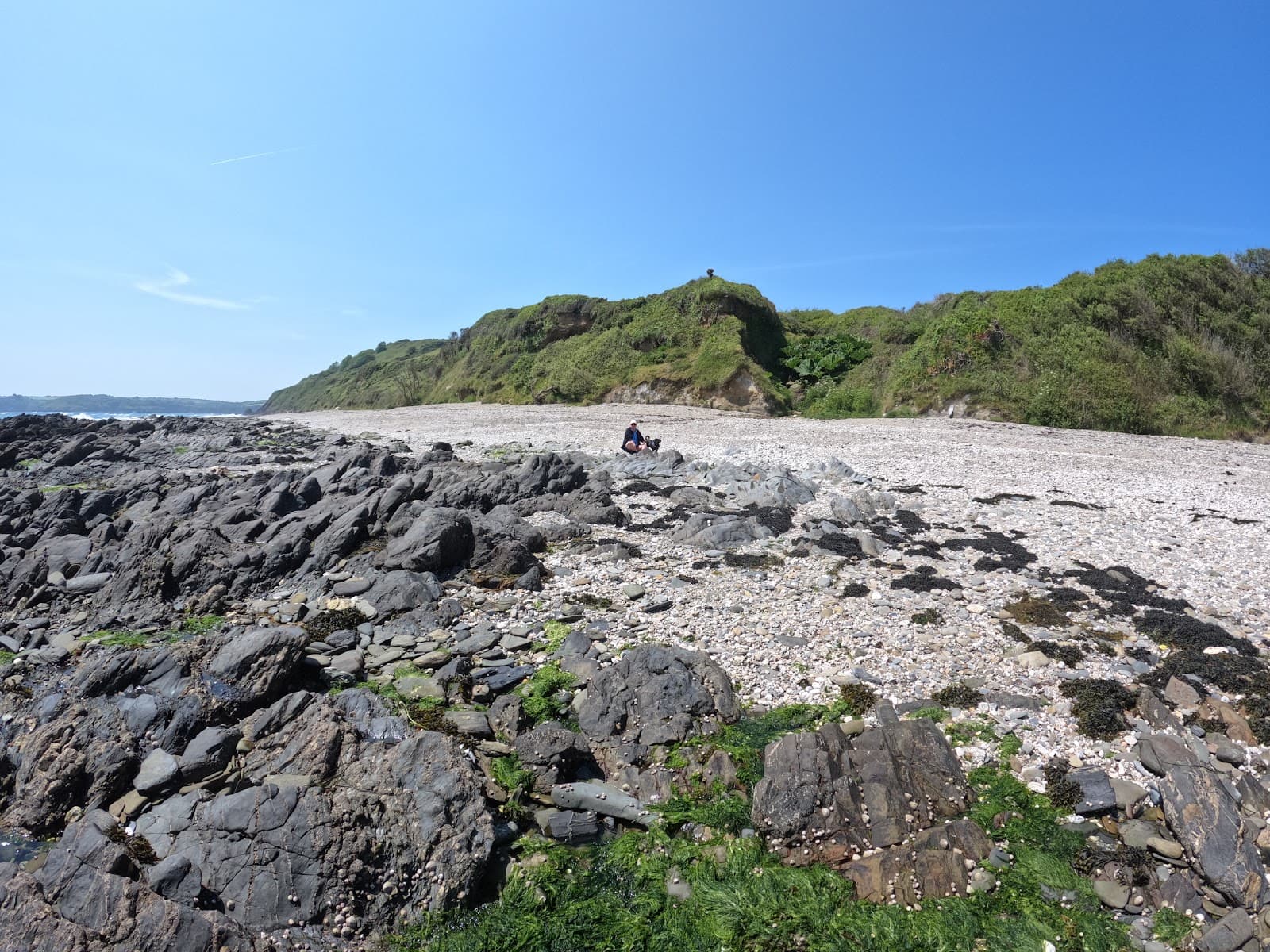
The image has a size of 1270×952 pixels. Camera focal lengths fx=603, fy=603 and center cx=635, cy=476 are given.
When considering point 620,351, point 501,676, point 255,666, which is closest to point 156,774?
point 255,666

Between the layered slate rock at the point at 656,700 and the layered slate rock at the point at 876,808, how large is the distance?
126 centimetres

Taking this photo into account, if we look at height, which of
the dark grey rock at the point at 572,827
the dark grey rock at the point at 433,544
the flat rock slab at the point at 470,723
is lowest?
the dark grey rock at the point at 572,827

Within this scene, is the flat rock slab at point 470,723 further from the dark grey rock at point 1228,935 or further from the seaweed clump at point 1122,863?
the dark grey rock at point 1228,935

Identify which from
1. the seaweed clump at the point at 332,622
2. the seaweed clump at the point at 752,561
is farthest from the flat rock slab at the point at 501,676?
the seaweed clump at the point at 752,561

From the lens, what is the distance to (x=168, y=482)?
869 inches

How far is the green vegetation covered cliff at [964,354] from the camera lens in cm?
3209

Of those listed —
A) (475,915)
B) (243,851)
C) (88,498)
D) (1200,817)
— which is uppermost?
(88,498)

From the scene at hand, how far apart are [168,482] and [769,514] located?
21.5m

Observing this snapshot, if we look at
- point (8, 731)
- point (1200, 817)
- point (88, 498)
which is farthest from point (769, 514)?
point (88, 498)

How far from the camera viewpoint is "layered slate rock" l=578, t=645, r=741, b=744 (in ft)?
26.0

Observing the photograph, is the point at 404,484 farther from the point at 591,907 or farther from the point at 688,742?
the point at 591,907

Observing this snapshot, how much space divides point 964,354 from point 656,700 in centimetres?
3629

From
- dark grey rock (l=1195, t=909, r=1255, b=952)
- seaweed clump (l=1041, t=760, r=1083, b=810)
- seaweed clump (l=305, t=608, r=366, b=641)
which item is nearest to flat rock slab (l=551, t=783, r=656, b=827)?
seaweed clump (l=1041, t=760, r=1083, b=810)

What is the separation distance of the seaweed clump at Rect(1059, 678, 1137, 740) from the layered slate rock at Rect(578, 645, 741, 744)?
4.32 metres
